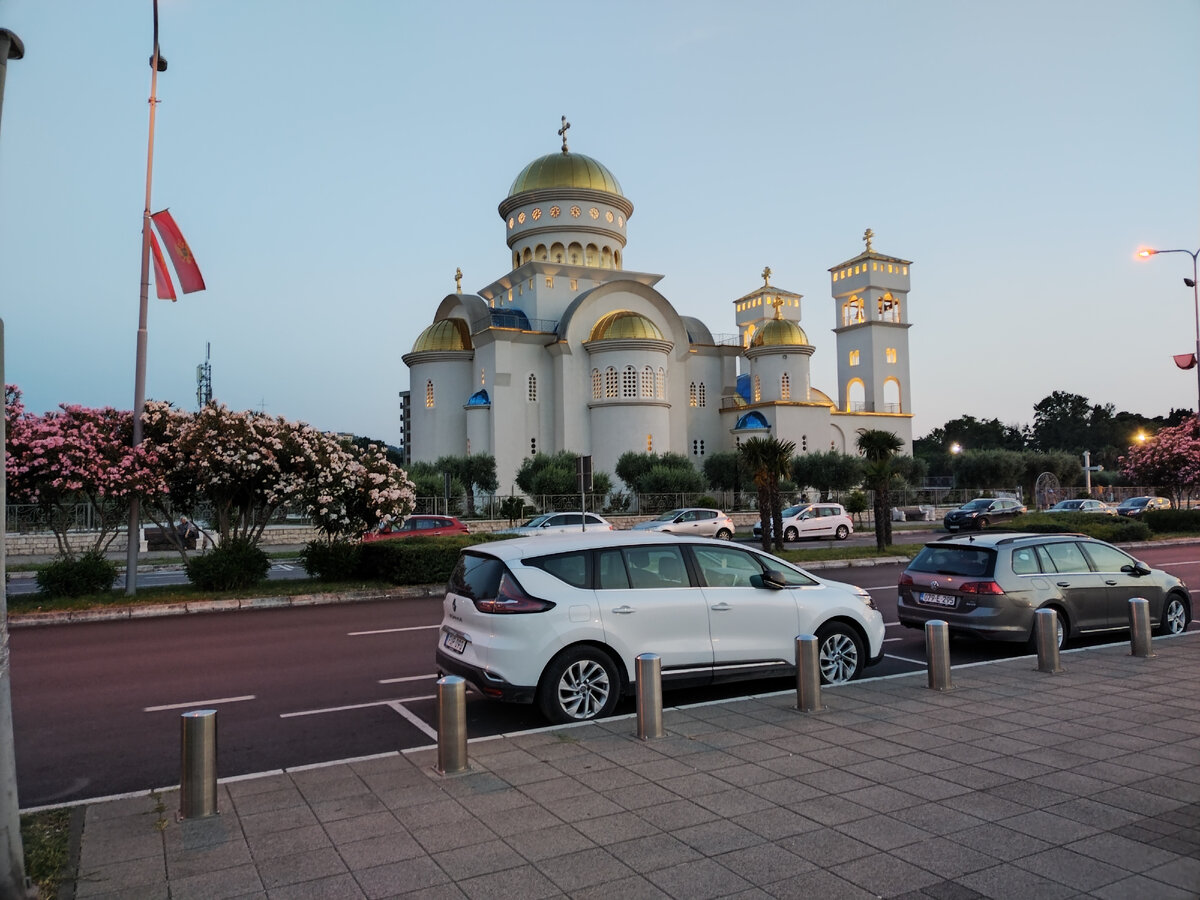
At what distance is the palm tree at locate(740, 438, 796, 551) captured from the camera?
25.5 meters

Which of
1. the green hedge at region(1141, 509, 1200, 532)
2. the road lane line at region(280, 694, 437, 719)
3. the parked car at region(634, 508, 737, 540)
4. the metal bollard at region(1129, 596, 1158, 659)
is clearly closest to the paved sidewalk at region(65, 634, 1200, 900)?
the road lane line at region(280, 694, 437, 719)

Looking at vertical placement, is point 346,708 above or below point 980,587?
below

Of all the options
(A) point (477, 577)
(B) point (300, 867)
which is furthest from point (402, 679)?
(B) point (300, 867)

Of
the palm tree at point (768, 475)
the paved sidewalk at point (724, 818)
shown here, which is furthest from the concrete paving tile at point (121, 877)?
the palm tree at point (768, 475)

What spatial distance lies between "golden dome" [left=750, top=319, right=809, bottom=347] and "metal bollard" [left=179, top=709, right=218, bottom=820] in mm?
51052

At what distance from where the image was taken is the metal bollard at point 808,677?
700 centimetres

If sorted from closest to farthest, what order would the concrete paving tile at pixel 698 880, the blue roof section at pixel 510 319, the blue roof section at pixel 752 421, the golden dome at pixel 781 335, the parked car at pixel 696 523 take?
the concrete paving tile at pixel 698 880, the parked car at pixel 696 523, the blue roof section at pixel 510 319, the blue roof section at pixel 752 421, the golden dome at pixel 781 335

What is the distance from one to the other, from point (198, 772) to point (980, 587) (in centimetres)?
834

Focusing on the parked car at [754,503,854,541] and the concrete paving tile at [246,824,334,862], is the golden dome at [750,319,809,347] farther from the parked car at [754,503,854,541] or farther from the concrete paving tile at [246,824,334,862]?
the concrete paving tile at [246,824,334,862]

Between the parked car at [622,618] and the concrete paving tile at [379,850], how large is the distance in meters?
2.21

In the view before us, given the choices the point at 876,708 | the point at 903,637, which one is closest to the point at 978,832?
the point at 876,708

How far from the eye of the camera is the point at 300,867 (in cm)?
427

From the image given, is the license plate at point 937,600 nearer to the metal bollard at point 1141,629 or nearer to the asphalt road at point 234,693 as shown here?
the asphalt road at point 234,693

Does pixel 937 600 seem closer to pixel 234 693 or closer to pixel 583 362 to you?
pixel 234 693
